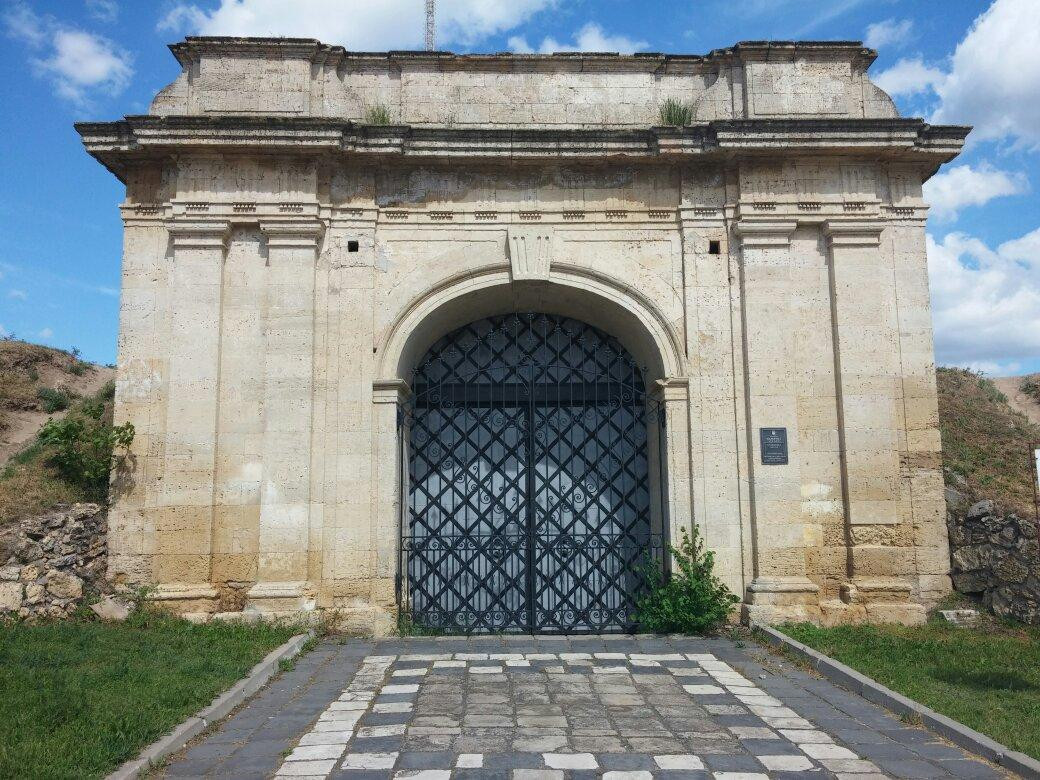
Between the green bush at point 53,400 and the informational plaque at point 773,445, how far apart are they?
35.3ft

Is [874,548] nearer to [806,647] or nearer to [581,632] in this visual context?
[806,647]

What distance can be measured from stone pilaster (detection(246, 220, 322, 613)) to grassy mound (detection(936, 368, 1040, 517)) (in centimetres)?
758

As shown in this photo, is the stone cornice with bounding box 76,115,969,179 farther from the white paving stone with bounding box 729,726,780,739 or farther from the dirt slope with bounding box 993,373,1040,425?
the dirt slope with bounding box 993,373,1040,425

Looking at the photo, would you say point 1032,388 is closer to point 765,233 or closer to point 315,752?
point 765,233

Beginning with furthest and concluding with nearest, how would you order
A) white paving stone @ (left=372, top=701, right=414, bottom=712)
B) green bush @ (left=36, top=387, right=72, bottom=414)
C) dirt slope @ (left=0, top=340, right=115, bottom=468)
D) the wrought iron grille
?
green bush @ (left=36, top=387, right=72, bottom=414) < dirt slope @ (left=0, top=340, right=115, bottom=468) < the wrought iron grille < white paving stone @ (left=372, top=701, right=414, bottom=712)

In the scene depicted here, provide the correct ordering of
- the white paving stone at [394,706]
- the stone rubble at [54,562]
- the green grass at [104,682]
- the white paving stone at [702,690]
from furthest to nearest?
A: the stone rubble at [54,562]
the white paving stone at [702,690]
the white paving stone at [394,706]
the green grass at [104,682]

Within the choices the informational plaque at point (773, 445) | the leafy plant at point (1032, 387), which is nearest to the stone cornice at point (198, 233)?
the informational plaque at point (773, 445)

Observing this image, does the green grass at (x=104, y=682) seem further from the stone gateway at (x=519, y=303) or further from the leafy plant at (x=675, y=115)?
the leafy plant at (x=675, y=115)

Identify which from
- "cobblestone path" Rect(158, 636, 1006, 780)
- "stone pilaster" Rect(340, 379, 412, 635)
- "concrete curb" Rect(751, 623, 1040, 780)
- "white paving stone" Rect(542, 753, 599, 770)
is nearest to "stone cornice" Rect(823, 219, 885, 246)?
"concrete curb" Rect(751, 623, 1040, 780)

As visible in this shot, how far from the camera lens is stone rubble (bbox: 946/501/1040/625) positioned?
8.88m

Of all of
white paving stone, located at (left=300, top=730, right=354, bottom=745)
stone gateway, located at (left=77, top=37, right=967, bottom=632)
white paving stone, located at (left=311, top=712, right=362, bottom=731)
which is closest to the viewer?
white paving stone, located at (left=300, top=730, right=354, bottom=745)

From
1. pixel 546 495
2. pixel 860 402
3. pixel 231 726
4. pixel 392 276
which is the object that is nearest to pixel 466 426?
pixel 546 495

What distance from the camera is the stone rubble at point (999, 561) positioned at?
29.1ft

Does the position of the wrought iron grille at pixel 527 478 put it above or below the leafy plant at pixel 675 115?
below
